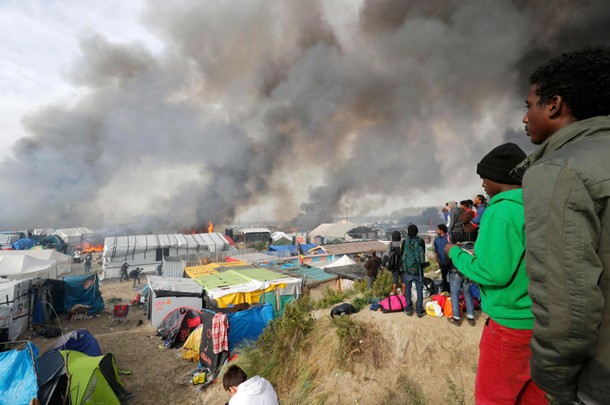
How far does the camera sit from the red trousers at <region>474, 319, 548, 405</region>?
5.84ft

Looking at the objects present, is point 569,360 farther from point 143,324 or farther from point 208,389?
point 143,324

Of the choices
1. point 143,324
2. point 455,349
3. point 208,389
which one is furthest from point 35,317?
point 455,349

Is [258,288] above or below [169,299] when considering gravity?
above

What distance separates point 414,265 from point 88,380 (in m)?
7.82

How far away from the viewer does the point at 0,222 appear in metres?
61.0

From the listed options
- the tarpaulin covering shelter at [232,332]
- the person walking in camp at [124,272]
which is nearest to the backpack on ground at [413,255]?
the tarpaulin covering shelter at [232,332]

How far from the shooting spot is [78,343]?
9078 millimetres

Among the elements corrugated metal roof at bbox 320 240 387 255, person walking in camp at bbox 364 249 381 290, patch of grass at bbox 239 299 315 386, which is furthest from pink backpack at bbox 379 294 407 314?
corrugated metal roof at bbox 320 240 387 255

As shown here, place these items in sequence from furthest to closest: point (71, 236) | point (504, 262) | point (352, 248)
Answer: point (71, 236), point (352, 248), point (504, 262)

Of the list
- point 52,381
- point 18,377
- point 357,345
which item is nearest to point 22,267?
point 18,377

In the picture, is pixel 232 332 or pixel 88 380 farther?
pixel 232 332

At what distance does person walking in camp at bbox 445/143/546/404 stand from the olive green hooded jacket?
66cm

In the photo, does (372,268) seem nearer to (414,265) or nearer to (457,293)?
(414,265)

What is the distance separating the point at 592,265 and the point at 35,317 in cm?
1987
